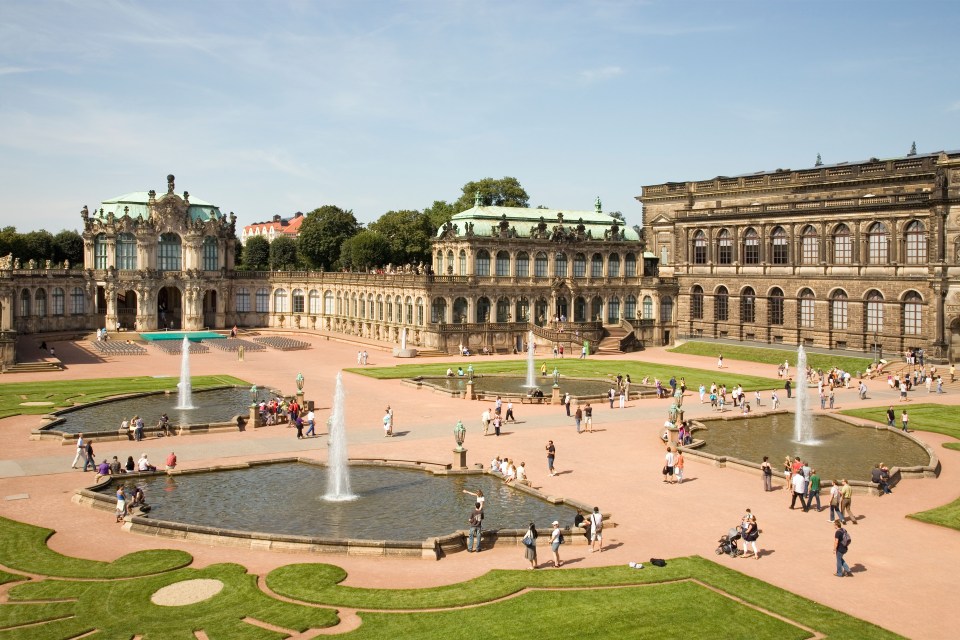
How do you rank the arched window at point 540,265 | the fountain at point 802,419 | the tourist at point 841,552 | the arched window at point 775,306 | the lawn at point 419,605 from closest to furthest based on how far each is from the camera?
the lawn at point 419,605
the tourist at point 841,552
the fountain at point 802,419
the arched window at point 775,306
the arched window at point 540,265

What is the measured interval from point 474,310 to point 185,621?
76306 millimetres

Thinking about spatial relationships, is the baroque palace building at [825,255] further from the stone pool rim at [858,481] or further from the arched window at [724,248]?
the stone pool rim at [858,481]

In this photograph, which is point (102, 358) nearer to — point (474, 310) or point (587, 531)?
point (474, 310)

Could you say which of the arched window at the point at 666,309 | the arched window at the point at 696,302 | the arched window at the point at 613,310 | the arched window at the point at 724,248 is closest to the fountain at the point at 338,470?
the arched window at the point at 613,310

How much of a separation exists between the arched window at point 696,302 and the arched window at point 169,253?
218 feet

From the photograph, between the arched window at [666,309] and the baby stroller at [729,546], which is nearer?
the baby stroller at [729,546]

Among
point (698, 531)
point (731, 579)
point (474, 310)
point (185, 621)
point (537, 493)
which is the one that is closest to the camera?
point (185, 621)

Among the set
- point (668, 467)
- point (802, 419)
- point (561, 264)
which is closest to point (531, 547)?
point (668, 467)

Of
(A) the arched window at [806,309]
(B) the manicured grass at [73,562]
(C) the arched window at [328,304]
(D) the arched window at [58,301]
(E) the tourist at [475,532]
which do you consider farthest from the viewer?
(C) the arched window at [328,304]

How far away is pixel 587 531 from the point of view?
31531 millimetres

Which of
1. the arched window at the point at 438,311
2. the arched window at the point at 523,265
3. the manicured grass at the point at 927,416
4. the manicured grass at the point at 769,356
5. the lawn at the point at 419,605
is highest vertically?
the arched window at the point at 523,265

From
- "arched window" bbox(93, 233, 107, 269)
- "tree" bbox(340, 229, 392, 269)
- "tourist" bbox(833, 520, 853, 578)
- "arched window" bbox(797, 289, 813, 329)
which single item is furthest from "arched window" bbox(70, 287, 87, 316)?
"tourist" bbox(833, 520, 853, 578)

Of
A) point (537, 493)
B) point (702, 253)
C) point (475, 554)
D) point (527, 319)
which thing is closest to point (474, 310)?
point (527, 319)

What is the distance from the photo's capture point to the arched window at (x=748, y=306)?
99.4m
